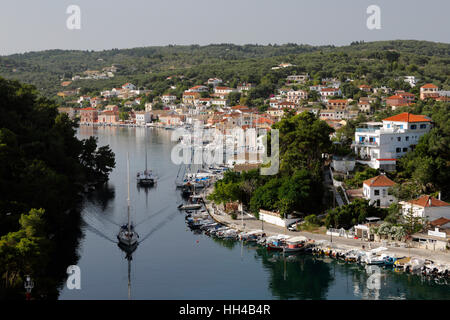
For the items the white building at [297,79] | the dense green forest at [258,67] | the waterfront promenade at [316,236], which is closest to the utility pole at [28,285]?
the waterfront promenade at [316,236]

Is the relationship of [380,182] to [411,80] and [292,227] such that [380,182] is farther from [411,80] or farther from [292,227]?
[411,80]

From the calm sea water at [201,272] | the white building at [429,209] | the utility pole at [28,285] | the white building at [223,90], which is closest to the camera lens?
the utility pole at [28,285]

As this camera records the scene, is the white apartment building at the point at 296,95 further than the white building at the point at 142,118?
No

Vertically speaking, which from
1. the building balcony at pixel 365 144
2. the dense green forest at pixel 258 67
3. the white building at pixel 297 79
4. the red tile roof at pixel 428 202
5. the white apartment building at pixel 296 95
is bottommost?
the red tile roof at pixel 428 202

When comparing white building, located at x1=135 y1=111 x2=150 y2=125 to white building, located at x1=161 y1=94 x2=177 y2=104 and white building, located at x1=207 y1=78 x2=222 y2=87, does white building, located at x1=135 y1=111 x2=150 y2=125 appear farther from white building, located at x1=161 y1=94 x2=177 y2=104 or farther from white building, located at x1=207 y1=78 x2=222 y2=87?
white building, located at x1=207 y1=78 x2=222 y2=87

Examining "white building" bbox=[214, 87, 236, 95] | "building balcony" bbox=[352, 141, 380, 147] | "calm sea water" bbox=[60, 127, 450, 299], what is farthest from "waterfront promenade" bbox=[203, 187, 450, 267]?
"white building" bbox=[214, 87, 236, 95]

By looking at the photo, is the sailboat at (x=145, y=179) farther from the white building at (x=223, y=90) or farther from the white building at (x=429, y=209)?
the white building at (x=223, y=90)
